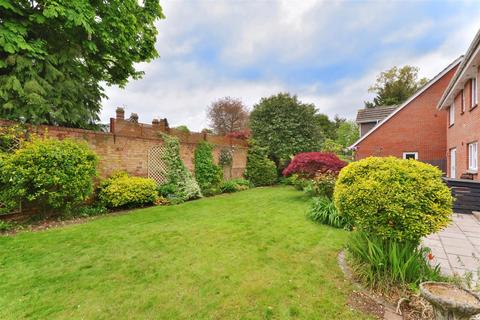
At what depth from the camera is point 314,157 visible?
8.43 meters

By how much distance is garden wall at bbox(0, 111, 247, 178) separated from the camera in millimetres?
6773

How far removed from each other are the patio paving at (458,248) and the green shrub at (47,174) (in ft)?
24.7

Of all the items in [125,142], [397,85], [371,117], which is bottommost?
[125,142]

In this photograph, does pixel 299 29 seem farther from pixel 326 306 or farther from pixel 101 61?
pixel 326 306

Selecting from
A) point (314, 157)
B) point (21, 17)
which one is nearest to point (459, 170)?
point (314, 157)

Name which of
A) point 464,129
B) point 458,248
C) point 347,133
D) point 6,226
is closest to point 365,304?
point 458,248

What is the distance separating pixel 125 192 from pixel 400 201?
7033mm

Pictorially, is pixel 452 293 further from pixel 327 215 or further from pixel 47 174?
pixel 47 174

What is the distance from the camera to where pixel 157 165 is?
925cm

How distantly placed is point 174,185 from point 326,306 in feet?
25.0

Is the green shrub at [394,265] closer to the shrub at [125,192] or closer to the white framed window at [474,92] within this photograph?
the shrub at [125,192]

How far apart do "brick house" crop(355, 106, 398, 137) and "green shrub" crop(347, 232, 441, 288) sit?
1719 centimetres

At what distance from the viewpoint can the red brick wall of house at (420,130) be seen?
1340cm

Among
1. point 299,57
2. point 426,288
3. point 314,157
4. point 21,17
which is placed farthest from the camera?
point 299,57
